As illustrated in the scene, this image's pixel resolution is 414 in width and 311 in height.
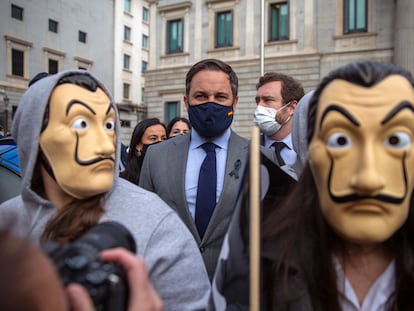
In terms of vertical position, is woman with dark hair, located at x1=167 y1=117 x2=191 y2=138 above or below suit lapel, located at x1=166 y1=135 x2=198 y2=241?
above

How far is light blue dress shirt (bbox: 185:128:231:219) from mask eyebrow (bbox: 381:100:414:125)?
1.44 m

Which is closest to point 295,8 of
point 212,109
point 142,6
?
point 212,109

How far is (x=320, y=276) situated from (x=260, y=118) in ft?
8.84

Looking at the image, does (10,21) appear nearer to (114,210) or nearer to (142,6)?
(142,6)

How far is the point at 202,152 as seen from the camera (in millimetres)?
2805

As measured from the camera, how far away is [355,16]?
1892 cm

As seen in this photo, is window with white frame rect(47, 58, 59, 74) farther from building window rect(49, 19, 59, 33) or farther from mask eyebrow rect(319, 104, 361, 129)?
mask eyebrow rect(319, 104, 361, 129)

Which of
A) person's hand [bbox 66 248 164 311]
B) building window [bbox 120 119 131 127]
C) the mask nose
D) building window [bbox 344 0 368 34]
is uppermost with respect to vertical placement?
building window [bbox 344 0 368 34]

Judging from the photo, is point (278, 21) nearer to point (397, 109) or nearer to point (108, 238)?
point (397, 109)

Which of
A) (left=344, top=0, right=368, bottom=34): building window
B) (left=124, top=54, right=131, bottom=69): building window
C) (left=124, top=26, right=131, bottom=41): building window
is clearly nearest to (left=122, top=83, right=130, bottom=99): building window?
(left=124, top=54, right=131, bottom=69): building window

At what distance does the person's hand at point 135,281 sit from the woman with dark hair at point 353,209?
0.52 m

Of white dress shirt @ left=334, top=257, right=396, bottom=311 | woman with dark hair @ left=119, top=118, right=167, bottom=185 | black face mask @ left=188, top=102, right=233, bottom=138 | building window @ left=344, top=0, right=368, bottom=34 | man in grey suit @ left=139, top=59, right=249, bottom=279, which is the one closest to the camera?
white dress shirt @ left=334, top=257, right=396, bottom=311

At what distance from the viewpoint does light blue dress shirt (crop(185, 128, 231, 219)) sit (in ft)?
8.66

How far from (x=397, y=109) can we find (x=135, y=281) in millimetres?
868
